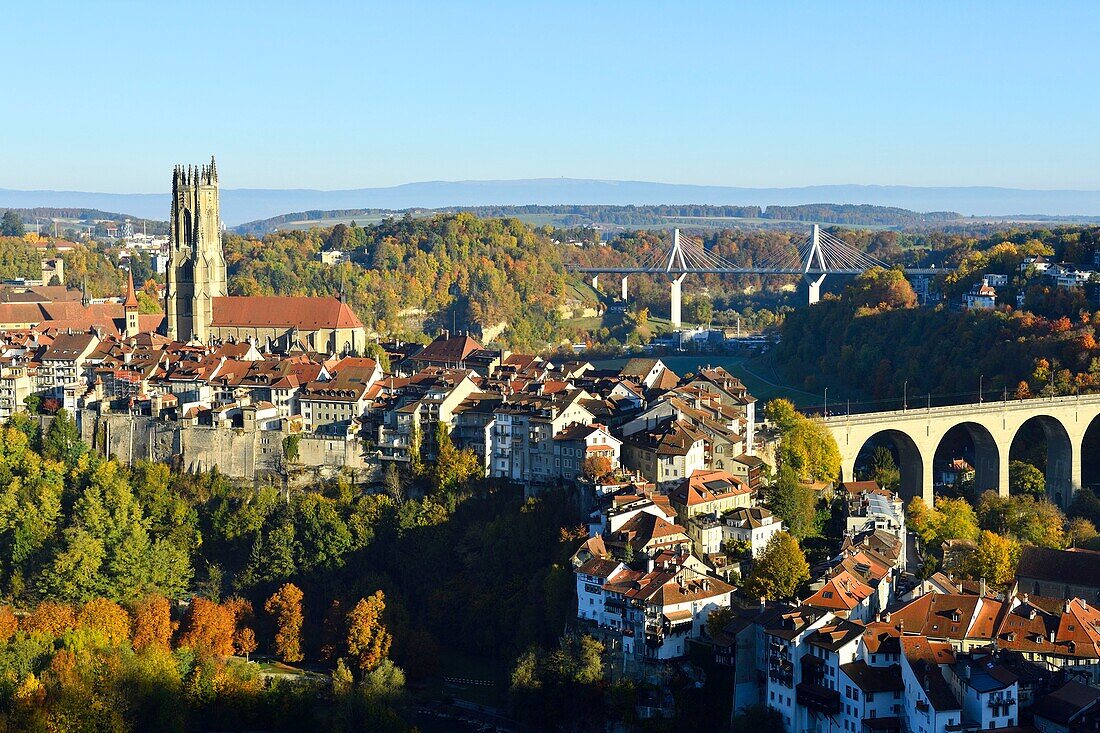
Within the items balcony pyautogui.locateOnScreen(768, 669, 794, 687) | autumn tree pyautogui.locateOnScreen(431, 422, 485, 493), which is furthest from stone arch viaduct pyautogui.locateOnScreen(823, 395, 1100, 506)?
balcony pyautogui.locateOnScreen(768, 669, 794, 687)

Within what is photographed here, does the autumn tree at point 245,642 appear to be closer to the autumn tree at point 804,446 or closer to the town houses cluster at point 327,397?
the town houses cluster at point 327,397

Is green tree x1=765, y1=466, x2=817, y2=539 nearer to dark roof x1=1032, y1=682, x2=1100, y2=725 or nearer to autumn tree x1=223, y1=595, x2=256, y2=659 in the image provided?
dark roof x1=1032, y1=682, x2=1100, y2=725

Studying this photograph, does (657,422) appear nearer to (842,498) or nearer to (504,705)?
(842,498)

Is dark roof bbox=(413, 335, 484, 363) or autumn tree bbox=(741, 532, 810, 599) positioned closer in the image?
autumn tree bbox=(741, 532, 810, 599)

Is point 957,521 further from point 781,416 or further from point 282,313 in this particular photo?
point 282,313

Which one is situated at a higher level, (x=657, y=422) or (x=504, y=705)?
(x=657, y=422)

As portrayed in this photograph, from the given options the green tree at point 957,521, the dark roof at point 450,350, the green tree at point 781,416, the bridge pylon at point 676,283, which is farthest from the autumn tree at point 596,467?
the bridge pylon at point 676,283

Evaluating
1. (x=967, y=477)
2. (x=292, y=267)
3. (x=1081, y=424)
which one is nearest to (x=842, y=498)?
(x=967, y=477)
